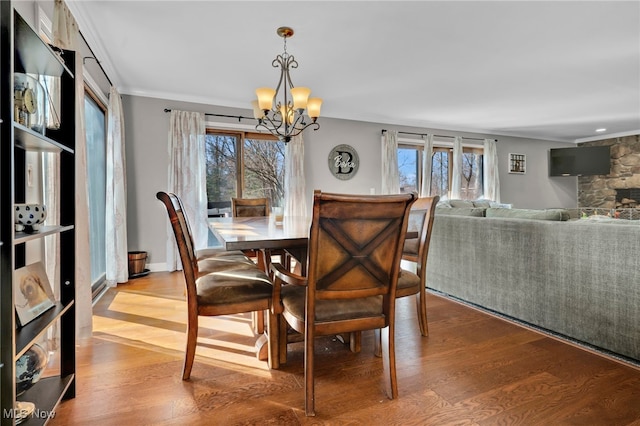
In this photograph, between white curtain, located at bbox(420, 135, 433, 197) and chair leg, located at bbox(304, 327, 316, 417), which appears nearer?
chair leg, located at bbox(304, 327, 316, 417)

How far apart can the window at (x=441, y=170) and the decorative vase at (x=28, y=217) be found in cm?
544

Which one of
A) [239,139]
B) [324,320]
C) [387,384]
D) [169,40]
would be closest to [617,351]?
[387,384]

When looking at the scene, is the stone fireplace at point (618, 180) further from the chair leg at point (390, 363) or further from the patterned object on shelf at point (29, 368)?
the patterned object on shelf at point (29, 368)

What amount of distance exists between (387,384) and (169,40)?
3.09 m

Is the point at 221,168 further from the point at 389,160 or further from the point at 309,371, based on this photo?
the point at 309,371

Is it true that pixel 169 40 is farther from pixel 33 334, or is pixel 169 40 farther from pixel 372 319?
pixel 372 319

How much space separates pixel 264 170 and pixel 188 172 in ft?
3.67

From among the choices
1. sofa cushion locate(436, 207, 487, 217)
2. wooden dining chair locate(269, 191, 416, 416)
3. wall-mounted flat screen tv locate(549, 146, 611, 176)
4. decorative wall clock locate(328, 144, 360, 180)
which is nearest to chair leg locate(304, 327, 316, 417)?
wooden dining chair locate(269, 191, 416, 416)

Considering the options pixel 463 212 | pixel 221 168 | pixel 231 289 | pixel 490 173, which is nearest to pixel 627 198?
pixel 490 173

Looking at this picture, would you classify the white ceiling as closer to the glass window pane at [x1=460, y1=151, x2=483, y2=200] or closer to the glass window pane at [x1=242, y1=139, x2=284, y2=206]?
the glass window pane at [x1=242, y1=139, x2=284, y2=206]

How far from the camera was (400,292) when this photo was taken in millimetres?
2035

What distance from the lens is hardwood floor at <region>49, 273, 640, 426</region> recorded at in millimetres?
1442

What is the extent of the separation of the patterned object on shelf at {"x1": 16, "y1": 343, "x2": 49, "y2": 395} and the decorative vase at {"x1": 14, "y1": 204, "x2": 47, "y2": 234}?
533 mm

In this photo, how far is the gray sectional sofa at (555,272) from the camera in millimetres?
1918
